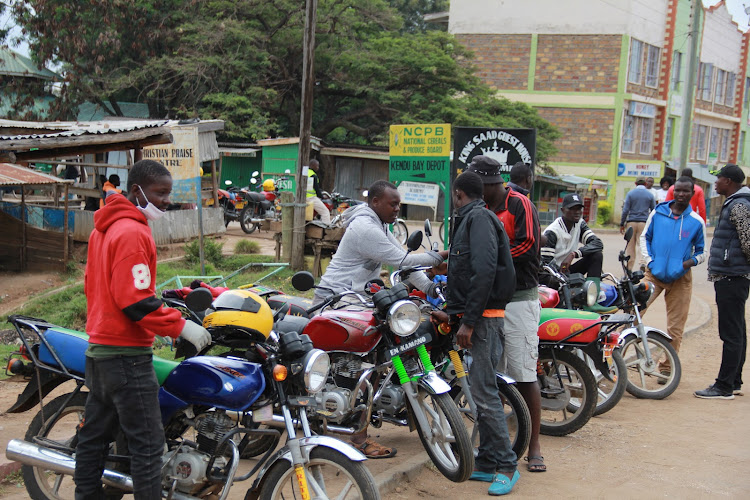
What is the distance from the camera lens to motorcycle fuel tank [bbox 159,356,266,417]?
379 cm

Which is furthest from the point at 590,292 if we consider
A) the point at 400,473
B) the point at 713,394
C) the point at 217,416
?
the point at 217,416

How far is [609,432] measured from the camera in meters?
6.14

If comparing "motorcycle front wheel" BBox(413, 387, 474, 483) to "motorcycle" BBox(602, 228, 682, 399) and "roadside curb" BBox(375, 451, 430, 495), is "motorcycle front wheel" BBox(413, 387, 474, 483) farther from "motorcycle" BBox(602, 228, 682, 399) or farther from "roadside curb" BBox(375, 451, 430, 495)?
"motorcycle" BBox(602, 228, 682, 399)

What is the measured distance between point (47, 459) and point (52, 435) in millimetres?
234

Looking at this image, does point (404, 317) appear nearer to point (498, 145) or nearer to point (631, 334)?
point (631, 334)

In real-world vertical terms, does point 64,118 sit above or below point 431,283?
above

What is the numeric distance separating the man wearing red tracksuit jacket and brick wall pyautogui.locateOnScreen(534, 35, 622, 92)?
1188 inches

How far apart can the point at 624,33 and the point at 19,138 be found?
28.7 m

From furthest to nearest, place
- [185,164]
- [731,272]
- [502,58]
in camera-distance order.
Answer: [502,58] → [185,164] → [731,272]

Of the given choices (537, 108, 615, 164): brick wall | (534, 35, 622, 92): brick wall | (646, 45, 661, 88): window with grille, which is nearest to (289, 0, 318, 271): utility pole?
(537, 108, 615, 164): brick wall

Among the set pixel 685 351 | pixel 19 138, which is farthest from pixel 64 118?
pixel 685 351

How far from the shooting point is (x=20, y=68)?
86.4 feet

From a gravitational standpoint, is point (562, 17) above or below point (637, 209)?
above

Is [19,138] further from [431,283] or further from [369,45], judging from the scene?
[369,45]
